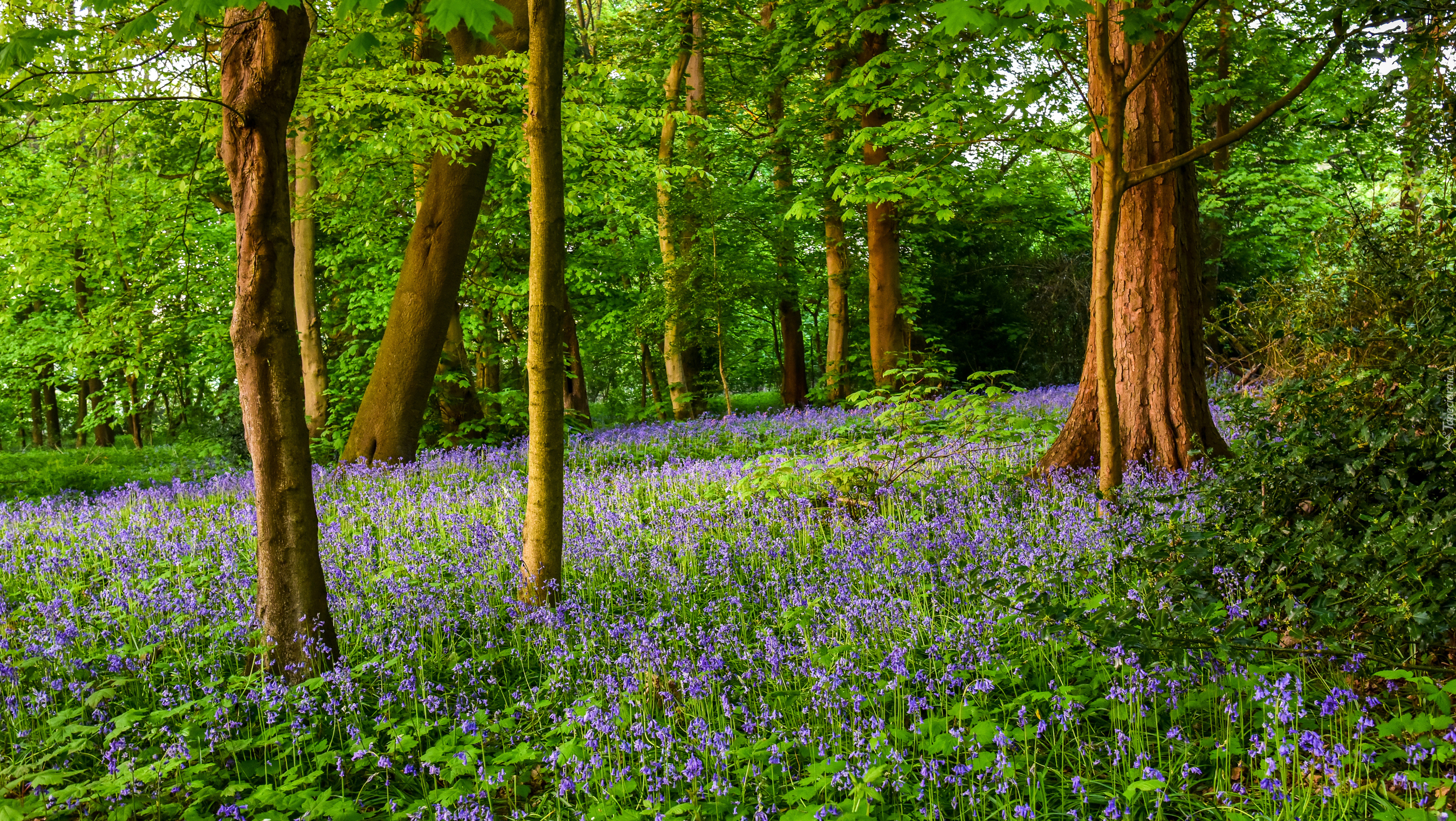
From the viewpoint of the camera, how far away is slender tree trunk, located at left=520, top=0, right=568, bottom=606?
168 inches

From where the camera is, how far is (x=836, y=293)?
16.0 meters

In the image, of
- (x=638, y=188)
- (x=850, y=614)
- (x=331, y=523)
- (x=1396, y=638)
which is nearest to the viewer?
(x=1396, y=638)

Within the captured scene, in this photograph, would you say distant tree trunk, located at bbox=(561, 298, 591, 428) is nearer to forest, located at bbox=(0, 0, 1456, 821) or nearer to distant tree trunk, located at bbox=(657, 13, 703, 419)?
distant tree trunk, located at bbox=(657, 13, 703, 419)

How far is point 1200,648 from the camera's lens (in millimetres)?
3033

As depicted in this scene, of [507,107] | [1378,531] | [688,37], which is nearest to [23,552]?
[507,107]

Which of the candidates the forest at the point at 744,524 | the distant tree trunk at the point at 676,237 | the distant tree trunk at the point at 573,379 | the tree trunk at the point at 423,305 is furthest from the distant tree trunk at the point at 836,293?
the tree trunk at the point at 423,305

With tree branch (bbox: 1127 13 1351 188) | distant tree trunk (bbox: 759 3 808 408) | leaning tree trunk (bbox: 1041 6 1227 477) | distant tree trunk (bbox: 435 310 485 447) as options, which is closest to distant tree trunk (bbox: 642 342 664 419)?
distant tree trunk (bbox: 759 3 808 408)

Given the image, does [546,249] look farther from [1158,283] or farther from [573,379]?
[573,379]

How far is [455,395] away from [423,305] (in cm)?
253

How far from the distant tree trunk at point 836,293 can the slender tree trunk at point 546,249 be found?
37.2ft

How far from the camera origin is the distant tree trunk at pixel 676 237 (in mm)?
13883

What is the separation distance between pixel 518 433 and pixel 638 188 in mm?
7240

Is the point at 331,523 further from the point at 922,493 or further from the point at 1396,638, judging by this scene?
the point at 1396,638

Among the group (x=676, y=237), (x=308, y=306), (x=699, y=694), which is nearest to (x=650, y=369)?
(x=676, y=237)
